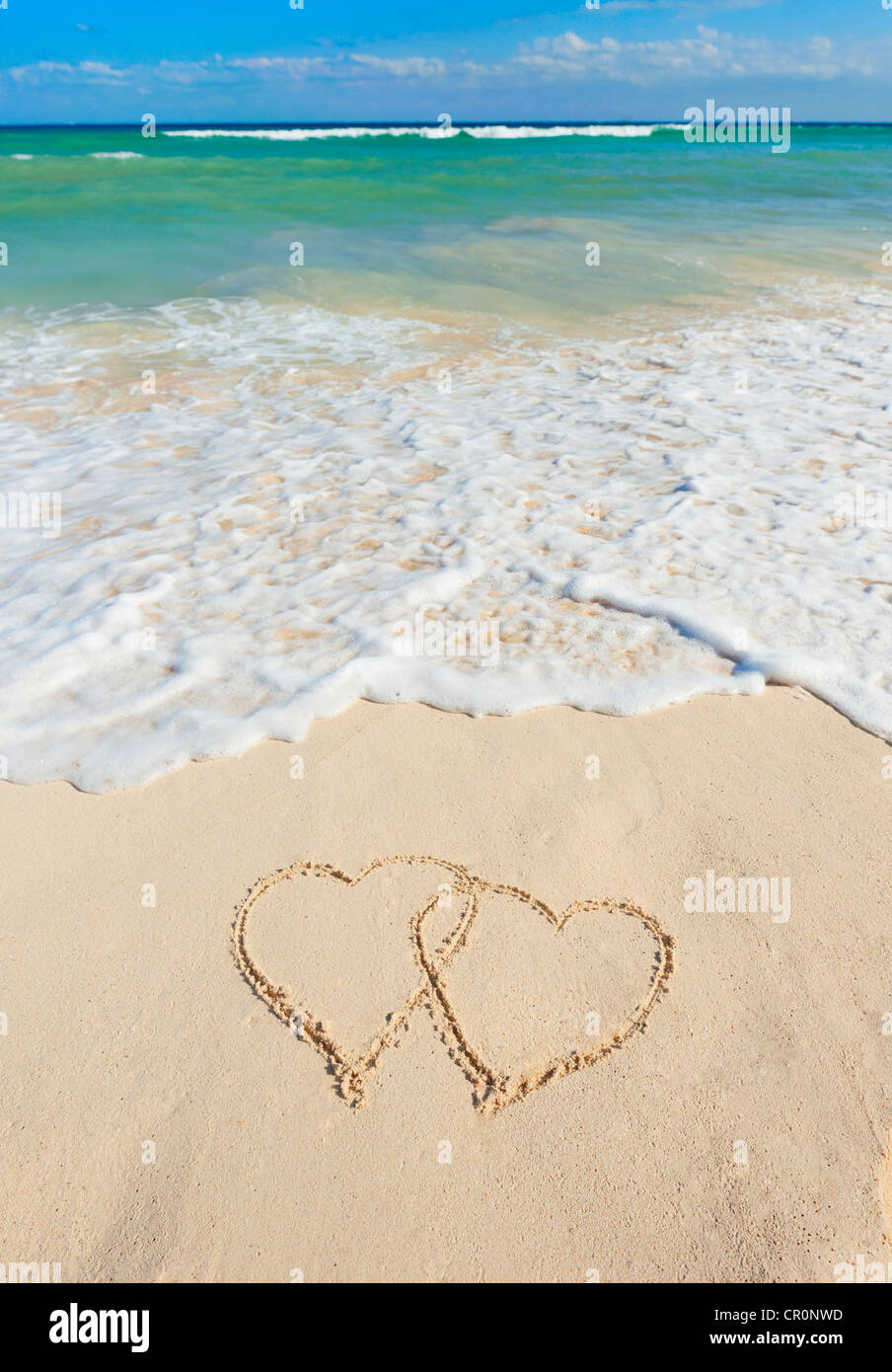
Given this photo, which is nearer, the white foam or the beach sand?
the beach sand

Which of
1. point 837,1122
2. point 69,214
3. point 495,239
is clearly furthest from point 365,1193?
point 69,214

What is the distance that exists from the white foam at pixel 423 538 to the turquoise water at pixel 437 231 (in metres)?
3.24

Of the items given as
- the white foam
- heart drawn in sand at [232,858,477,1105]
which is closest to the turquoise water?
the white foam

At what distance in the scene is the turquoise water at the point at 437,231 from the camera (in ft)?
36.3

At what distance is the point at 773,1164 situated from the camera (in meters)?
2.01

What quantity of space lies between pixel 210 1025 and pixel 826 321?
9.78 m

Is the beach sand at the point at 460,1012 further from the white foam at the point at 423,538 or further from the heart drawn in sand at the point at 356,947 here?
the white foam at the point at 423,538

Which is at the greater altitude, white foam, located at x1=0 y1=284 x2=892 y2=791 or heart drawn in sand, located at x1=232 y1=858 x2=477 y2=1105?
white foam, located at x1=0 y1=284 x2=892 y2=791

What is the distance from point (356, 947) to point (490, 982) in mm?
413

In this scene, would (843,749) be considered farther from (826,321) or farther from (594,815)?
(826,321)

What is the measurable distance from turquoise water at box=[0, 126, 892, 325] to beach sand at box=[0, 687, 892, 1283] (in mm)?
8236

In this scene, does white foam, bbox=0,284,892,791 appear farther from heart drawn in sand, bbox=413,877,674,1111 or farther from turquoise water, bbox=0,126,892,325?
turquoise water, bbox=0,126,892,325

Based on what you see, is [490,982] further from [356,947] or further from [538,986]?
[356,947]

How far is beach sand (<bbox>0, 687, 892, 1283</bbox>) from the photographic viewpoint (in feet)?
6.29
